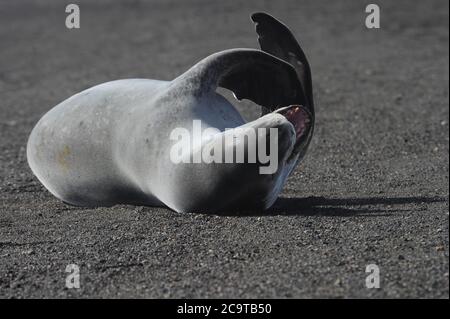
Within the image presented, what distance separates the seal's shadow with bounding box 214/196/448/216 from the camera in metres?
5.61

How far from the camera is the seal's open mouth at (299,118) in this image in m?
5.86

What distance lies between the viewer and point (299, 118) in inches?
232

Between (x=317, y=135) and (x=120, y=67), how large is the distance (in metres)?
5.46

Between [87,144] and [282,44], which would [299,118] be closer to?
[282,44]

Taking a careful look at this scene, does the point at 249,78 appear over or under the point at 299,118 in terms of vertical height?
over

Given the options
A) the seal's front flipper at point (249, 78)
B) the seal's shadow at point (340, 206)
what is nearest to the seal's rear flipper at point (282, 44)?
the seal's front flipper at point (249, 78)

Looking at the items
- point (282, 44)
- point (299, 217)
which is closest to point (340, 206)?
point (299, 217)

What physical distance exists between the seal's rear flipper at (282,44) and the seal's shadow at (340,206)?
0.75m

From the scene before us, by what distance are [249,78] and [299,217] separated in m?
1.07

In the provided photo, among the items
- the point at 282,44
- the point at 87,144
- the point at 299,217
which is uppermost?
the point at 282,44

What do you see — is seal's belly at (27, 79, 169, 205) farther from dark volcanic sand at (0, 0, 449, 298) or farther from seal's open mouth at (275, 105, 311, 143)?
seal's open mouth at (275, 105, 311, 143)

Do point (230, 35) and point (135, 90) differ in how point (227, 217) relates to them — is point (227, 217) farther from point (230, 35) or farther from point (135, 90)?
point (230, 35)

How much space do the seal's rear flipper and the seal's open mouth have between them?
0.39 meters

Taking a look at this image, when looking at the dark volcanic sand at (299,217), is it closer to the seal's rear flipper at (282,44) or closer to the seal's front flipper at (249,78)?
the seal's front flipper at (249,78)
